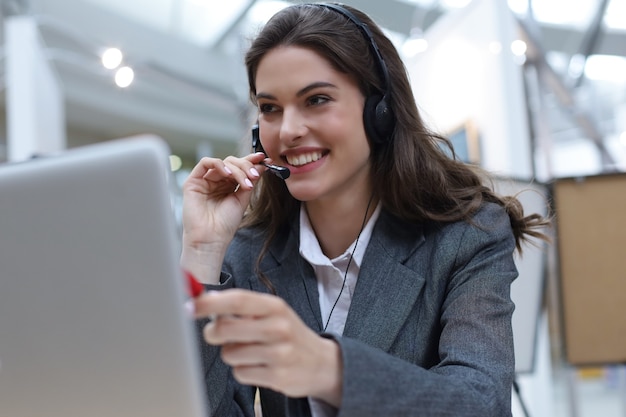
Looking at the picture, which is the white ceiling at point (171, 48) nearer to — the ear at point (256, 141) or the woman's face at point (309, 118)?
the ear at point (256, 141)

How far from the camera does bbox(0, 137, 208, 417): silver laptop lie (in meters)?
0.55

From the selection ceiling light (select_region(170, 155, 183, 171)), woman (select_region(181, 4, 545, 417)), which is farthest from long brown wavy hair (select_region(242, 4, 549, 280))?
ceiling light (select_region(170, 155, 183, 171))

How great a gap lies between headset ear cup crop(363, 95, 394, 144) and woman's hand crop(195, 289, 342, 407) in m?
0.82

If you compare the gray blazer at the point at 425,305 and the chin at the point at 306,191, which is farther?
the chin at the point at 306,191

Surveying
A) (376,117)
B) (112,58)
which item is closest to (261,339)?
(376,117)

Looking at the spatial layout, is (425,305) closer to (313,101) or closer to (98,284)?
(313,101)

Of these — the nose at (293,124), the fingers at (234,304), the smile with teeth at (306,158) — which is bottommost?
the fingers at (234,304)

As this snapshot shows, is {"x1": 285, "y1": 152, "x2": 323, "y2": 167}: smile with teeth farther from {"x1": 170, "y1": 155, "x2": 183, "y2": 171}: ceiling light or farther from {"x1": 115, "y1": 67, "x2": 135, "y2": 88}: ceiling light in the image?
{"x1": 170, "y1": 155, "x2": 183, "y2": 171}: ceiling light

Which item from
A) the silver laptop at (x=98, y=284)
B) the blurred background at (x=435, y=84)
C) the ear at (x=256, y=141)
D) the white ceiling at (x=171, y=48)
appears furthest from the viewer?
the white ceiling at (x=171, y=48)

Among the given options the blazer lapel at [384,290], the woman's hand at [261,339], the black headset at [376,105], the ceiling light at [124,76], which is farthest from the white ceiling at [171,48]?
the woman's hand at [261,339]

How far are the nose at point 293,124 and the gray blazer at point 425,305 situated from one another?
0.25m

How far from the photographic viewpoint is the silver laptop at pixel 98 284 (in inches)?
21.7

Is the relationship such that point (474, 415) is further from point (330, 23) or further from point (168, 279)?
point (330, 23)

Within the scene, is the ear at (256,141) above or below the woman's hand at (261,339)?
above
